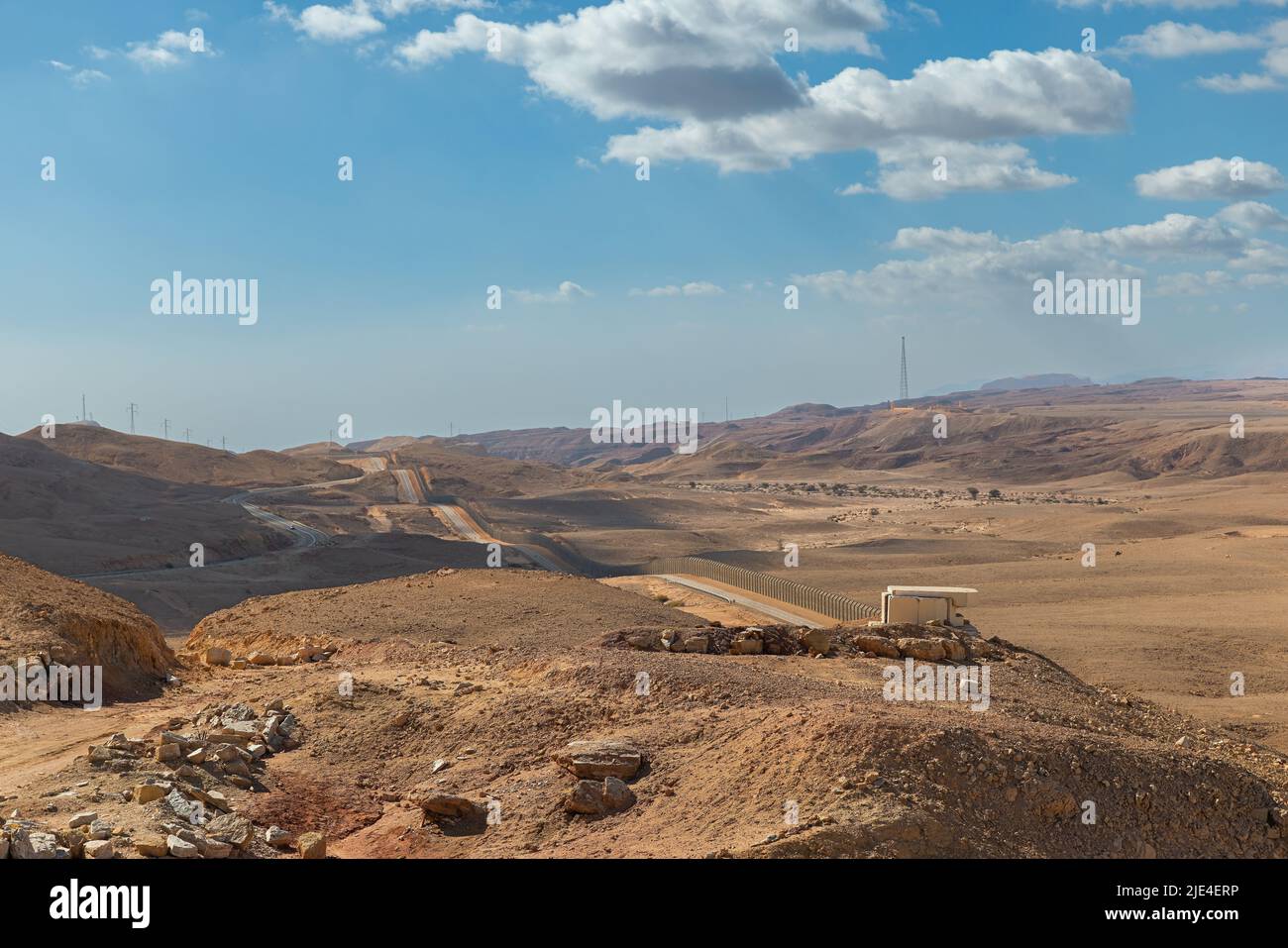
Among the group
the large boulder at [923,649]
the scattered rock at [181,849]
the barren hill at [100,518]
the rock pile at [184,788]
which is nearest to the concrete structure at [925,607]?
the large boulder at [923,649]

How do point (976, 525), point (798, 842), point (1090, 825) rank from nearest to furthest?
point (798, 842)
point (1090, 825)
point (976, 525)

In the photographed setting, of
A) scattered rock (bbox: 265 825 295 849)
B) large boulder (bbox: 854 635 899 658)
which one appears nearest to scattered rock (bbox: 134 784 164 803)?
scattered rock (bbox: 265 825 295 849)

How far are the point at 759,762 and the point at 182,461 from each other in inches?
4480

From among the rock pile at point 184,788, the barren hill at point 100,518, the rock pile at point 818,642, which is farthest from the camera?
the barren hill at point 100,518

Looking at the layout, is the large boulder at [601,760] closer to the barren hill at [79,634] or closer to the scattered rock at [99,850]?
the scattered rock at [99,850]

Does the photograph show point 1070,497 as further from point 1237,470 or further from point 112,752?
point 112,752

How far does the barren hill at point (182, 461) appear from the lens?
109m

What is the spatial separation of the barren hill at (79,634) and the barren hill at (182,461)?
87.6 m

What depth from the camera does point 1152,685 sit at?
26266 millimetres

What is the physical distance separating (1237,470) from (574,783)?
11828 centimetres

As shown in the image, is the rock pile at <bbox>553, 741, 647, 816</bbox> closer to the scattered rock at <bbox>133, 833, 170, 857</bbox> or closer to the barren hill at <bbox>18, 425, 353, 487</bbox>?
the scattered rock at <bbox>133, 833, 170, 857</bbox>

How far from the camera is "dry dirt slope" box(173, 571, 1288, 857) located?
9609 millimetres
